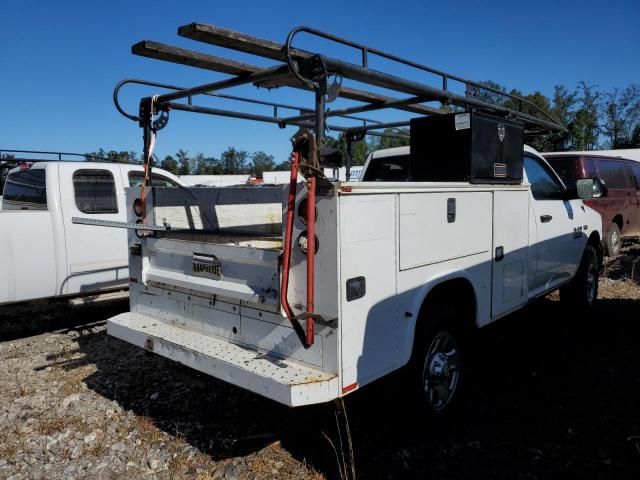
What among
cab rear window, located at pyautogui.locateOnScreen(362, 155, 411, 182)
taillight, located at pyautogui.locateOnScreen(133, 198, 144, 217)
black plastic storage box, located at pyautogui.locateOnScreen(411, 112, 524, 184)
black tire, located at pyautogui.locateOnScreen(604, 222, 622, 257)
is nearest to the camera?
taillight, located at pyautogui.locateOnScreen(133, 198, 144, 217)

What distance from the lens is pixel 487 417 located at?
3.62m

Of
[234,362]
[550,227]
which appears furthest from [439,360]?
[550,227]

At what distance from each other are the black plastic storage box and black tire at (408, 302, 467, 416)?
113cm

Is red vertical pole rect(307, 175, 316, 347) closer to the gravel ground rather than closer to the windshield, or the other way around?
the gravel ground

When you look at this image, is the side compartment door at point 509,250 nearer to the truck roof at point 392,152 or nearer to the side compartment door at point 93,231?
the truck roof at point 392,152

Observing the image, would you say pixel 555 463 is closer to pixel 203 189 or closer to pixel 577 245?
pixel 203 189

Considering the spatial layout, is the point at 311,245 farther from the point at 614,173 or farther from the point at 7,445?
the point at 614,173

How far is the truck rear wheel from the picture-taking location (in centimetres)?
324

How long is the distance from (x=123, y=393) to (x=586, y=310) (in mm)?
5358

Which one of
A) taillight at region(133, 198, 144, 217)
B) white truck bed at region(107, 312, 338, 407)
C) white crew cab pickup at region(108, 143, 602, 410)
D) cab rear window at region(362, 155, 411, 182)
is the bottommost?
white truck bed at region(107, 312, 338, 407)

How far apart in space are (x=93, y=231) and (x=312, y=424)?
3690 mm

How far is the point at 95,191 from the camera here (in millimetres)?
6012

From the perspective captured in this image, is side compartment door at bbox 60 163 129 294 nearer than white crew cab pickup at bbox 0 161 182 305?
No

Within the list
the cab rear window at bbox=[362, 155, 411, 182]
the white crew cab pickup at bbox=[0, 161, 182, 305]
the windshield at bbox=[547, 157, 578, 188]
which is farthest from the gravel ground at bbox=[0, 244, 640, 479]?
the windshield at bbox=[547, 157, 578, 188]
